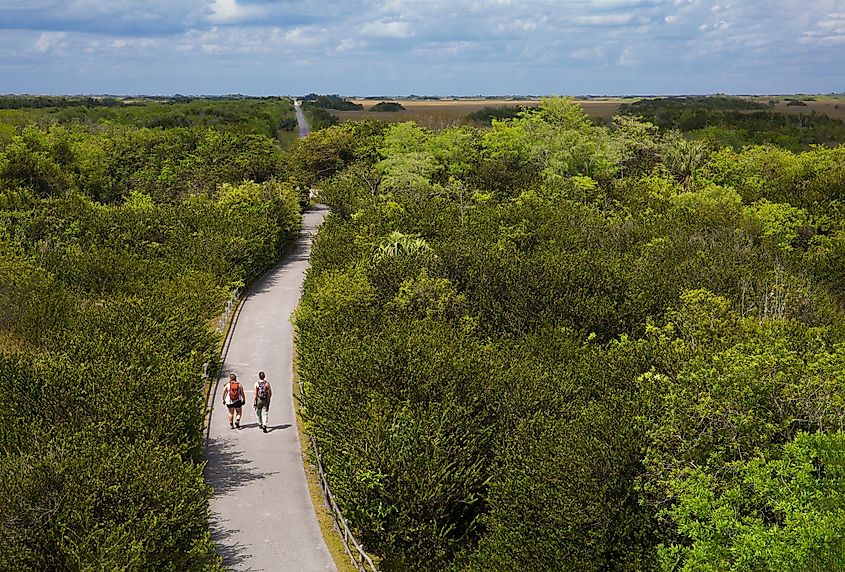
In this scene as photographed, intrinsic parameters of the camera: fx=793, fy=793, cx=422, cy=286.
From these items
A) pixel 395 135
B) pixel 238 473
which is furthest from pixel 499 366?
pixel 395 135

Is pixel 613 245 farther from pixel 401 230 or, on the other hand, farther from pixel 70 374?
pixel 70 374

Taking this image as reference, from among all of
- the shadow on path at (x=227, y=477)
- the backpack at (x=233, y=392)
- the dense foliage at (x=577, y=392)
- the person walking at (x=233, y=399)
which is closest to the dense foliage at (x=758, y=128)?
the dense foliage at (x=577, y=392)

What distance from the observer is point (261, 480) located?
24.2 m

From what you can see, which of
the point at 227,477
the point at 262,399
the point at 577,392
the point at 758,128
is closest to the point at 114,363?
the point at 227,477

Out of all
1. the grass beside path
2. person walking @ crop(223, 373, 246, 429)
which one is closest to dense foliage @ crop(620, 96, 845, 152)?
the grass beside path

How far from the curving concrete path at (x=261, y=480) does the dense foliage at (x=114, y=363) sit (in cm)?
153

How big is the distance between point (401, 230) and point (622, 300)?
1539 cm

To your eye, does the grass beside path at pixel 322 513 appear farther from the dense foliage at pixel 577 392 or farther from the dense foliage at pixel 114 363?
the dense foliage at pixel 114 363

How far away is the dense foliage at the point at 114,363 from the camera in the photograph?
55.4ft

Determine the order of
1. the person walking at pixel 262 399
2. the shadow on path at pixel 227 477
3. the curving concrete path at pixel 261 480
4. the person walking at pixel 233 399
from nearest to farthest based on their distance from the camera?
the shadow on path at pixel 227 477
the curving concrete path at pixel 261 480
the person walking at pixel 262 399
the person walking at pixel 233 399

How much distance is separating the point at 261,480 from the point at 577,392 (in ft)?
33.5

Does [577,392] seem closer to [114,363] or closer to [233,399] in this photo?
[233,399]

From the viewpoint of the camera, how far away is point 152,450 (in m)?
19.1

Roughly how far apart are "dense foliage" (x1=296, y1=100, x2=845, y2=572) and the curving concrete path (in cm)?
161
